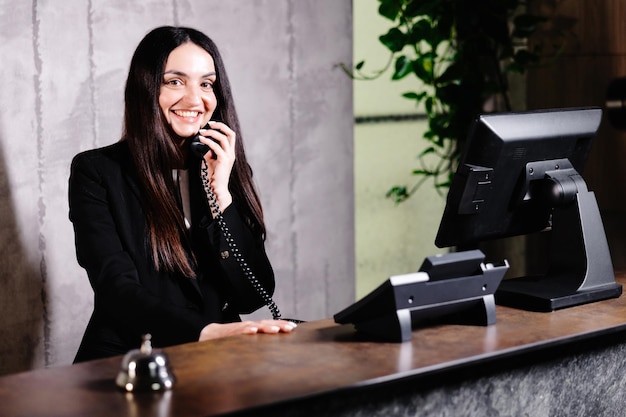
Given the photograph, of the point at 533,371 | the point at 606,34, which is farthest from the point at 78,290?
the point at 606,34

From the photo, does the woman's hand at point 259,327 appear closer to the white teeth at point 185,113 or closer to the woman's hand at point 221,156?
the woman's hand at point 221,156

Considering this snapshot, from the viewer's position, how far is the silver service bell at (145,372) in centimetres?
168

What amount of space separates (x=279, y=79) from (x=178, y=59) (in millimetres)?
1267

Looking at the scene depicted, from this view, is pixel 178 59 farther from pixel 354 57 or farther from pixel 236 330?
pixel 354 57

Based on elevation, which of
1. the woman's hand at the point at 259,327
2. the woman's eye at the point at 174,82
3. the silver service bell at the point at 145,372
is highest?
the woman's eye at the point at 174,82

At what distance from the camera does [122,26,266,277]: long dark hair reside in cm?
279

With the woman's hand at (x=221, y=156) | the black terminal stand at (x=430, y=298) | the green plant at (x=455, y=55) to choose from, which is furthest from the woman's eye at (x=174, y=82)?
the green plant at (x=455, y=55)

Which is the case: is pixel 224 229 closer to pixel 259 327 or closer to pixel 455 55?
pixel 259 327

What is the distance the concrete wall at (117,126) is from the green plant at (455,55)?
29 cm

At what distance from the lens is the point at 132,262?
272 centimetres

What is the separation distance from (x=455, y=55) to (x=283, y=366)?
3152mm

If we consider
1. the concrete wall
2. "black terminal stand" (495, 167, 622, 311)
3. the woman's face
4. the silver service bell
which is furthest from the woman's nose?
the silver service bell

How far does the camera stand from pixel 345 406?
1.76 m

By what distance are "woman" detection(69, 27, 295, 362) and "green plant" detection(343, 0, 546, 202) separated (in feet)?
4.96
